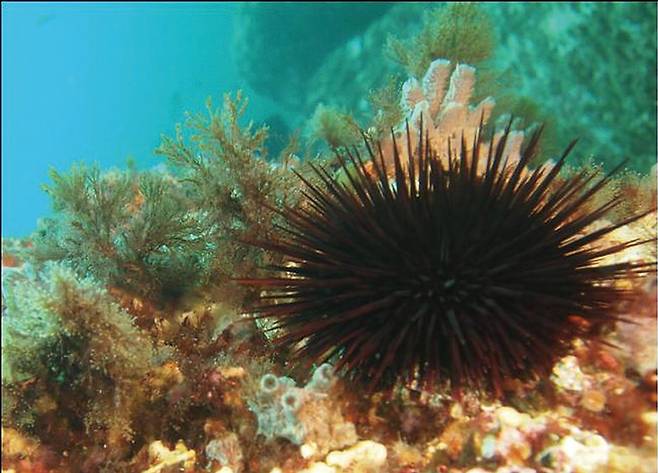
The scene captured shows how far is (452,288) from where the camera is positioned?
7.36 feet

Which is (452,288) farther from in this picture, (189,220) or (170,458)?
(189,220)

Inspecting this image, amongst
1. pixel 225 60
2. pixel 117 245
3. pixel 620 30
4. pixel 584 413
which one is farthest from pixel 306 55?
pixel 225 60

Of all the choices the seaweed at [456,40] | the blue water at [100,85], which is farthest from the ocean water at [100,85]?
the seaweed at [456,40]

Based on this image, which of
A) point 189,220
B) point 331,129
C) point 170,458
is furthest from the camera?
point 331,129

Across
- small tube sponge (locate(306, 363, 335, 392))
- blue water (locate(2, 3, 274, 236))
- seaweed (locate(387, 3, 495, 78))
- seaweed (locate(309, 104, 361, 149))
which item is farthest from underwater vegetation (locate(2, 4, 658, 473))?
blue water (locate(2, 3, 274, 236))

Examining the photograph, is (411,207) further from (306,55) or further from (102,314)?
(306,55)

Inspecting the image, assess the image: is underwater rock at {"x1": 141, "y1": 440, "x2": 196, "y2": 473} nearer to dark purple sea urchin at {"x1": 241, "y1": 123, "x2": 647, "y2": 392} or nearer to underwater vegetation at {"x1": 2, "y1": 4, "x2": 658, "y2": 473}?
underwater vegetation at {"x1": 2, "y1": 4, "x2": 658, "y2": 473}

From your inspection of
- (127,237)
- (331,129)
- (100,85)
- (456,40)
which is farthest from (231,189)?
(100,85)

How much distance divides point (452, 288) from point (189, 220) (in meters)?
2.01

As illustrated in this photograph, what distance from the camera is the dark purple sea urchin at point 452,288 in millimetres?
2186

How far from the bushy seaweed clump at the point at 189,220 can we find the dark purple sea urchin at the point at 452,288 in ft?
3.04

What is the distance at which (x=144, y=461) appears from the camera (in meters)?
2.55

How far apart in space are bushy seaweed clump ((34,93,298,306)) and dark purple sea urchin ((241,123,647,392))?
3.04 feet

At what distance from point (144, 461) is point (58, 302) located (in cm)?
92
